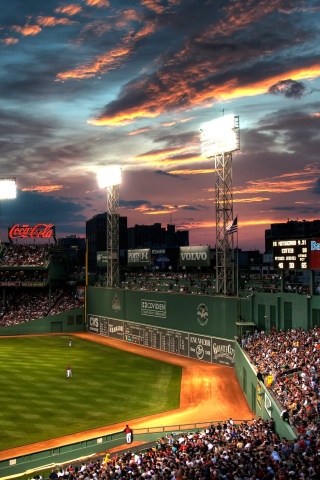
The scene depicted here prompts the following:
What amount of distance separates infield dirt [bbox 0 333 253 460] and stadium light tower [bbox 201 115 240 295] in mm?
6886

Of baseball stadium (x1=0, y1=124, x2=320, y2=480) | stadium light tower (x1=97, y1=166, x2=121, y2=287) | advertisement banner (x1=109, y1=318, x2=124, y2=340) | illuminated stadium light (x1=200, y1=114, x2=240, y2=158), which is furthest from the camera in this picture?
stadium light tower (x1=97, y1=166, x2=121, y2=287)

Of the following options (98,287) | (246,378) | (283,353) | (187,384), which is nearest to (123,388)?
(187,384)

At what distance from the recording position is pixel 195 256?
5119 centimetres

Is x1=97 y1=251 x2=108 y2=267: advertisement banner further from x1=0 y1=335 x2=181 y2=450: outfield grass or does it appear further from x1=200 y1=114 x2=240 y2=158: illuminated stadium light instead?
x1=200 y1=114 x2=240 y2=158: illuminated stadium light

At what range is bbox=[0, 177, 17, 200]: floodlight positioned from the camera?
71.6m

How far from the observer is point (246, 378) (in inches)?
1267

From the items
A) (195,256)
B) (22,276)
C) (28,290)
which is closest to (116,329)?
(195,256)

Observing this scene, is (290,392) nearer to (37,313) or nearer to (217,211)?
(217,211)

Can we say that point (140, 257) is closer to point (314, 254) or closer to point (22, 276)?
point (22, 276)

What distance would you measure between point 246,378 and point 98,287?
33.9 m

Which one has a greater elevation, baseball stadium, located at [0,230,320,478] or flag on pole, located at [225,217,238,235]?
flag on pole, located at [225,217,238,235]

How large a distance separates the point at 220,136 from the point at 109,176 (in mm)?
19599

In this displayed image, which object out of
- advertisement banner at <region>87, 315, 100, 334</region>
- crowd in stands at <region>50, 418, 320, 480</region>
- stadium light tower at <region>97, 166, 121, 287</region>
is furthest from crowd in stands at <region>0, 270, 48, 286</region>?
crowd in stands at <region>50, 418, 320, 480</region>

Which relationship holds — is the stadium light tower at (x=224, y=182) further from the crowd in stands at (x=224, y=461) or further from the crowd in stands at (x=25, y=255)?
the crowd in stands at (x=25, y=255)
